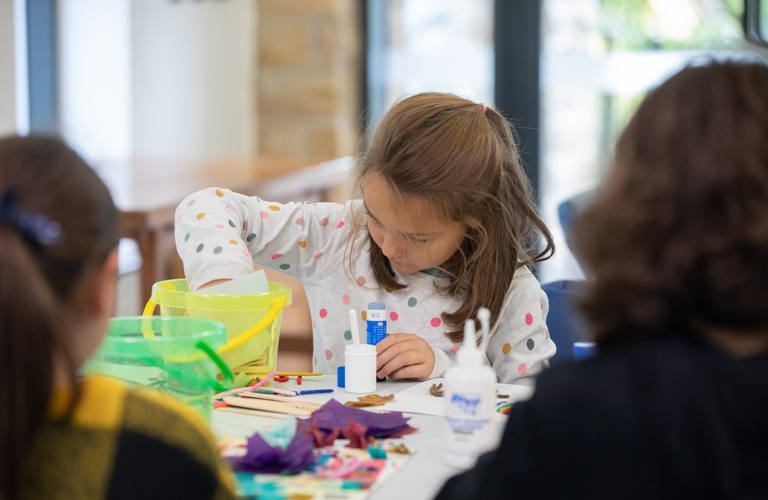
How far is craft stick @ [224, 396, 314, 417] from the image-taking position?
87cm

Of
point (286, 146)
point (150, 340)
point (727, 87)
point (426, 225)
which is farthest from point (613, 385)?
point (286, 146)

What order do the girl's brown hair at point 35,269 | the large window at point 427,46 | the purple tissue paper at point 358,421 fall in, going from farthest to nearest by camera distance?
1. the large window at point 427,46
2. the purple tissue paper at point 358,421
3. the girl's brown hair at point 35,269

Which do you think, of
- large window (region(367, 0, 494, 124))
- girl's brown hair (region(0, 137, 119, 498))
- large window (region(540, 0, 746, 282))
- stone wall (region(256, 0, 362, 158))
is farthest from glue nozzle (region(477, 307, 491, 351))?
large window (region(367, 0, 494, 124))

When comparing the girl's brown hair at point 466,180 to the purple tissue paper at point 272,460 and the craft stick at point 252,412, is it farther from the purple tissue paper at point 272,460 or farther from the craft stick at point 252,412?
the purple tissue paper at point 272,460

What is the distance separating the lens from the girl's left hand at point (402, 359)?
42.2 inches

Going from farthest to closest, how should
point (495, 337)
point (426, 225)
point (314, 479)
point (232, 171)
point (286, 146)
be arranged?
point (286, 146) < point (232, 171) < point (495, 337) < point (426, 225) < point (314, 479)

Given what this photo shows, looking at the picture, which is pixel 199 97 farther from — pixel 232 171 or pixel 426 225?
pixel 426 225

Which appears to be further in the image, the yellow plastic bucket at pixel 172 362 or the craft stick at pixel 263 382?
the craft stick at pixel 263 382

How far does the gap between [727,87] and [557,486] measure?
31 centimetres

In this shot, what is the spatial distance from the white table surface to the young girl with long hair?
0.34ft

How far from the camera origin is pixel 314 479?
Answer: 704mm

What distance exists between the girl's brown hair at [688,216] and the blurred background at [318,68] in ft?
7.48

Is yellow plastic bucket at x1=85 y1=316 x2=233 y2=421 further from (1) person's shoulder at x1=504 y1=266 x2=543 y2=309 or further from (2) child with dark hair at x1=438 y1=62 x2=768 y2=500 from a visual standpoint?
(1) person's shoulder at x1=504 y1=266 x2=543 y2=309

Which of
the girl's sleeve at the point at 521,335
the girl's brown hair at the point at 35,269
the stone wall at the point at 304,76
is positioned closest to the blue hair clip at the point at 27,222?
the girl's brown hair at the point at 35,269
